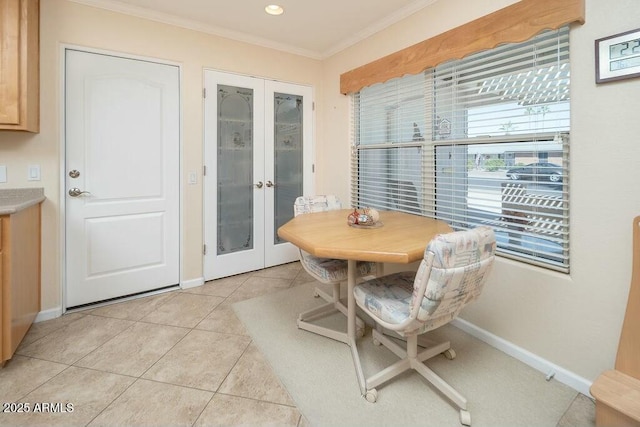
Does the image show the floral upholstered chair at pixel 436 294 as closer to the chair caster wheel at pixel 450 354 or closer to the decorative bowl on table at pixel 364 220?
the chair caster wheel at pixel 450 354

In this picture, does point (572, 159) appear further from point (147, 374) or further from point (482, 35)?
point (147, 374)

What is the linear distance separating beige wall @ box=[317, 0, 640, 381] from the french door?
87.1 inches

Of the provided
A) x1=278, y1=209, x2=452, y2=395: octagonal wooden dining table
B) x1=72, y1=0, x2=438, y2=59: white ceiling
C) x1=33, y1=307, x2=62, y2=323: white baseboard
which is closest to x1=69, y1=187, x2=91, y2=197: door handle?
x1=33, y1=307, x2=62, y2=323: white baseboard

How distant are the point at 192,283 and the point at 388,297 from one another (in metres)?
2.16

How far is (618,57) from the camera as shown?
4.93 feet

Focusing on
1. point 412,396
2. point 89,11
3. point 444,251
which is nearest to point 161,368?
point 412,396

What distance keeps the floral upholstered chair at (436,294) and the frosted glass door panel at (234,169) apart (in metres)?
1.96

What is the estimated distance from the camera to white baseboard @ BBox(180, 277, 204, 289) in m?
3.06

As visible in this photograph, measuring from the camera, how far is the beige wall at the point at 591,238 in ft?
4.96

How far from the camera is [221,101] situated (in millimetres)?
3174

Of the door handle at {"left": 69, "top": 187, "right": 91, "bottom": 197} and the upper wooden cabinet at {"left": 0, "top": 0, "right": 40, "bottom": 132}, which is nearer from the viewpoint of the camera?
the upper wooden cabinet at {"left": 0, "top": 0, "right": 40, "bottom": 132}

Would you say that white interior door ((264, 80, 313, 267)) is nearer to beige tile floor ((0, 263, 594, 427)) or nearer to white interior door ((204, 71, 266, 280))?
white interior door ((204, 71, 266, 280))

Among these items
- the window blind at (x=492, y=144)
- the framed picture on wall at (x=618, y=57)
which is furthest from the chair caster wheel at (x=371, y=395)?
the framed picture on wall at (x=618, y=57)

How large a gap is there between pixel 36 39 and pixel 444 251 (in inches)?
119
